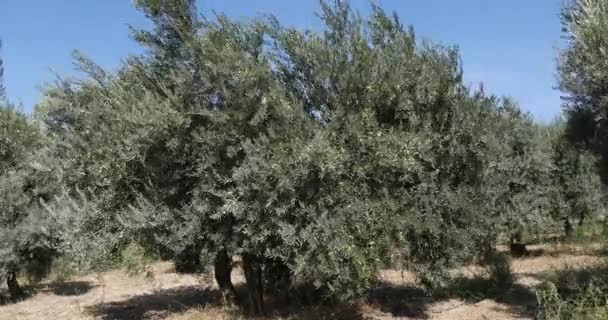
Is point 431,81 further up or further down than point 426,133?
further up

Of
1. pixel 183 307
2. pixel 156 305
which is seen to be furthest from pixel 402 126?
pixel 156 305

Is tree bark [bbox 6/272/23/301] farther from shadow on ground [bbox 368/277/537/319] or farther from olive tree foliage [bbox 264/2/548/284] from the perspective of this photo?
olive tree foliage [bbox 264/2/548/284]

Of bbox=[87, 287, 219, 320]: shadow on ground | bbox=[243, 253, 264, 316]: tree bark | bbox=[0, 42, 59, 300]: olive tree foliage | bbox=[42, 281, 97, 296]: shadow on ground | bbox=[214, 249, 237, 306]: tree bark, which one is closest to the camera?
bbox=[243, 253, 264, 316]: tree bark

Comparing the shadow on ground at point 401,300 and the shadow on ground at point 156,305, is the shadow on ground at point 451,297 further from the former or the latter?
the shadow on ground at point 156,305

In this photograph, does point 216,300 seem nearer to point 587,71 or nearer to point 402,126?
point 402,126

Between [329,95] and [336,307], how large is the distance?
4432mm

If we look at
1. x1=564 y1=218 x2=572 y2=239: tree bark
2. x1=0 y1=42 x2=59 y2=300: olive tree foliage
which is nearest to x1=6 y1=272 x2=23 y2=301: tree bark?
x1=0 y1=42 x2=59 y2=300: olive tree foliage

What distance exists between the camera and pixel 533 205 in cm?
1816

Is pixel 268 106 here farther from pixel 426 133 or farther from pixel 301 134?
pixel 426 133

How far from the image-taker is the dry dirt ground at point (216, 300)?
37.5 ft

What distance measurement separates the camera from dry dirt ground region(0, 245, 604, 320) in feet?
37.5

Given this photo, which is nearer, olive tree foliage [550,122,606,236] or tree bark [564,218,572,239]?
olive tree foliage [550,122,606,236]

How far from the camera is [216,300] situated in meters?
12.9

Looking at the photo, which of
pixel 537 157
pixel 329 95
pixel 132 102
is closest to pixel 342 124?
pixel 329 95
